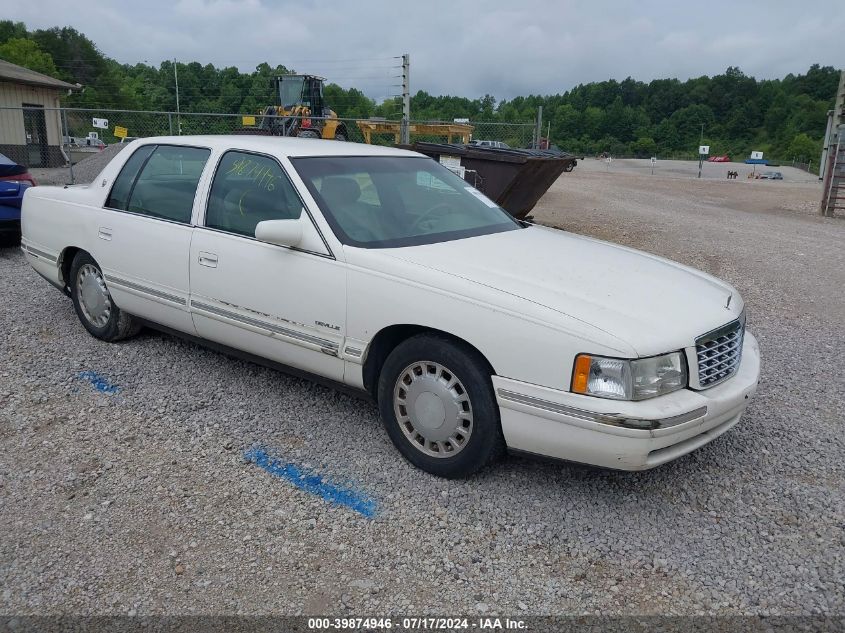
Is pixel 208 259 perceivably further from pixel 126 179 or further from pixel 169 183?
pixel 126 179

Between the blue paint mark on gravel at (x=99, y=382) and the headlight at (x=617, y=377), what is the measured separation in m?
3.12

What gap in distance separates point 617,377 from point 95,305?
4085mm

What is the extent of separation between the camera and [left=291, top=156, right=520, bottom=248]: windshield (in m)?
3.92

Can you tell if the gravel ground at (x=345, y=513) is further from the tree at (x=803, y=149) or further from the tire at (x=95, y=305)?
the tree at (x=803, y=149)

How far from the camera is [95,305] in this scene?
5.31 metres

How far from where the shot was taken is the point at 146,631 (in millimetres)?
2504

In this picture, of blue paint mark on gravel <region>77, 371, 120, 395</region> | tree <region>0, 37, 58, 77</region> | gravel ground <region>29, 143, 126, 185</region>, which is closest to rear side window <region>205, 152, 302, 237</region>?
blue paint mark on gravel <region>77, 371, 120, 395</region>

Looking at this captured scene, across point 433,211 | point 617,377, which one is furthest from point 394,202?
point 617,377

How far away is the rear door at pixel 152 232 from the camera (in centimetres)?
450

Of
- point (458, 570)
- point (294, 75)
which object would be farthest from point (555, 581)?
point (294, 75)

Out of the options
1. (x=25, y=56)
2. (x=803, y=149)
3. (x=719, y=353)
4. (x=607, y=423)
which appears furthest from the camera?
(x=803, y=149)

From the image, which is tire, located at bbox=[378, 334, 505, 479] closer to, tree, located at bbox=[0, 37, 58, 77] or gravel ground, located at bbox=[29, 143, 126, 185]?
gravel ground, located at bbox=[29, 143, 126, 185]

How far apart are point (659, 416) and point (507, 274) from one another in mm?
989

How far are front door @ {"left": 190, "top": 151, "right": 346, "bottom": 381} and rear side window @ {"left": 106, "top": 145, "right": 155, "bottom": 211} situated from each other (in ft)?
3.06
